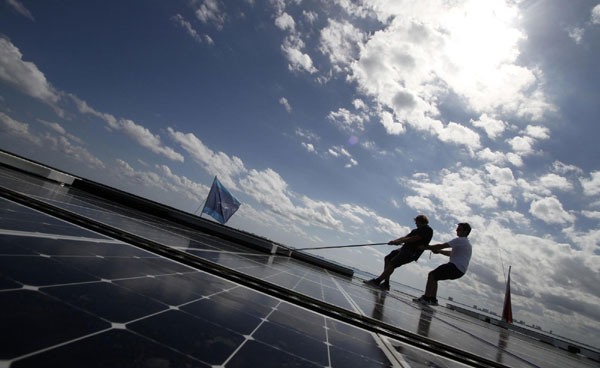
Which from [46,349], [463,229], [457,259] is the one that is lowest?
[46,349]

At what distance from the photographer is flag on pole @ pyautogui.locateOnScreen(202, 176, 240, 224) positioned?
2455cm

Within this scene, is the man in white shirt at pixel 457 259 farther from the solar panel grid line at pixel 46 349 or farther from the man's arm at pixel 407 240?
the solar panel grid line at pixel 46 349

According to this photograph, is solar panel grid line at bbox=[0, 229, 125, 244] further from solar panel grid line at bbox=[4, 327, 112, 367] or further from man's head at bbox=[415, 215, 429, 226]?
man's head at bbox=[415, 215, 429, 226]

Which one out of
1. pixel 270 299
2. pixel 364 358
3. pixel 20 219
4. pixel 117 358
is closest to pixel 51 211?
pixel 20 219

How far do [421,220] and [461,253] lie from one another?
2.06 meters

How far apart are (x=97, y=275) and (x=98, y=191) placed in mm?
15405

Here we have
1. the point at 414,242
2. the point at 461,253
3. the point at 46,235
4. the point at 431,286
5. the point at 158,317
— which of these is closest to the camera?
the point at 158,317

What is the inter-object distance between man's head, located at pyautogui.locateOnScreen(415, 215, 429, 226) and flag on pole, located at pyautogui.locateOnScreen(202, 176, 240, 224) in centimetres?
1883

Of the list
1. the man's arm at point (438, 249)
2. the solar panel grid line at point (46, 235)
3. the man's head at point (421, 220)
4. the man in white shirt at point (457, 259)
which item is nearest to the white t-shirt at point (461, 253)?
the man in white shirt at point (457, 259)

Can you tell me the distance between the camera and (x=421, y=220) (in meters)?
10.2

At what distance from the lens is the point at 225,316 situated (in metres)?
2.20

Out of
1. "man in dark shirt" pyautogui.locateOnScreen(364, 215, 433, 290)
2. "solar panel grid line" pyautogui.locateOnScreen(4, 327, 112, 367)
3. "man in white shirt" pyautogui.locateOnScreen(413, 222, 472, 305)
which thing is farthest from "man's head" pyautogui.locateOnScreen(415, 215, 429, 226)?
"solar panel grid line" pyautogui.locateOnScreen(4, 327, 112, 367)

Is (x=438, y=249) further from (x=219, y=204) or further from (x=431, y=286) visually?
(x=219, y=204)

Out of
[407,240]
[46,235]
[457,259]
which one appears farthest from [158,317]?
[407,240]
